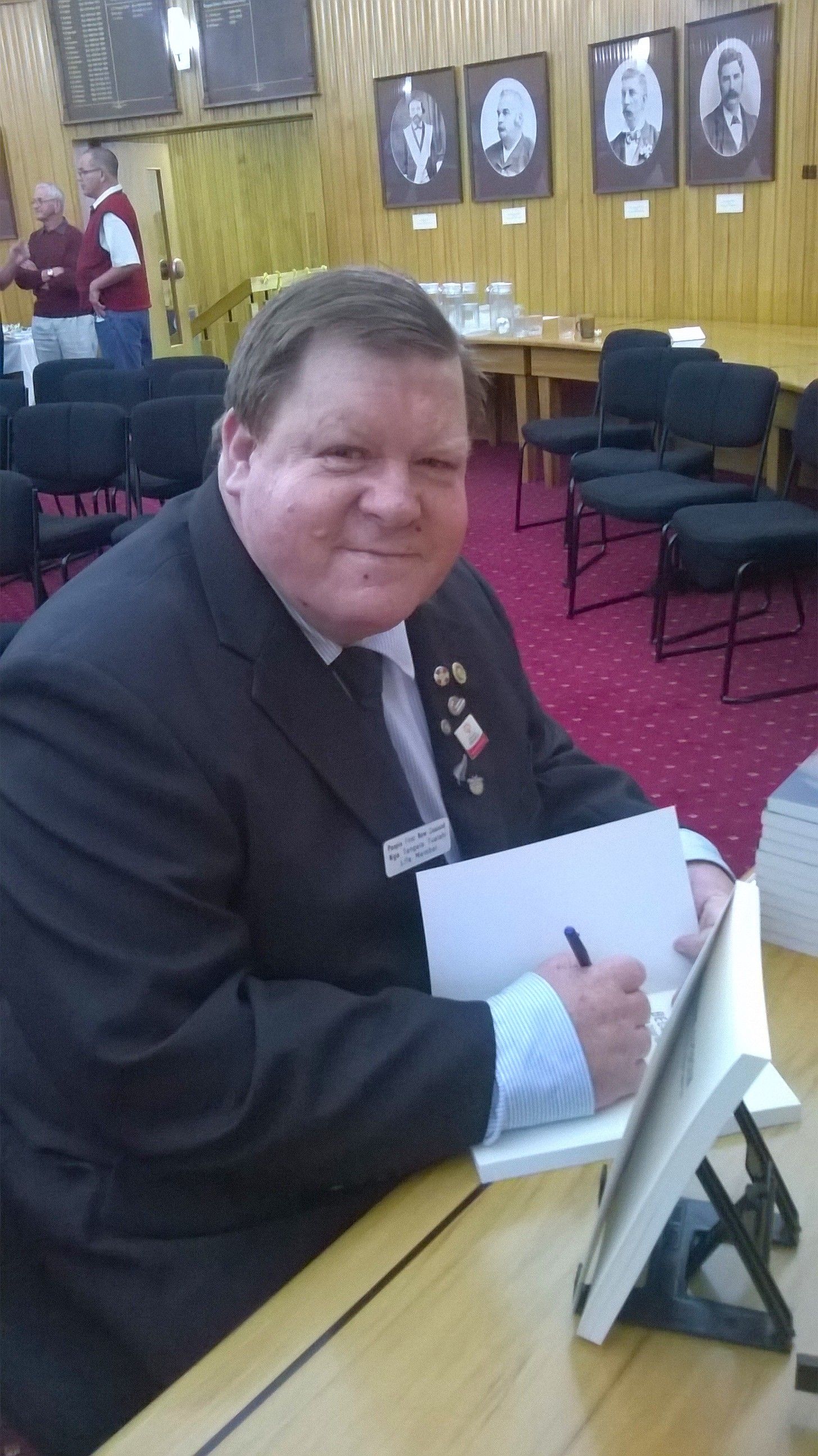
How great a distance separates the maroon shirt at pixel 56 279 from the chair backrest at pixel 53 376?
71.3 inches

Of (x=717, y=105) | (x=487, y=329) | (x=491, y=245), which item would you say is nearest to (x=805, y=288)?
(x=717, y=105)

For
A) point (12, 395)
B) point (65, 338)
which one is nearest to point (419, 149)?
point (65, 338)

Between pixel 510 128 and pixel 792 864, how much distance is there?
7.53 m

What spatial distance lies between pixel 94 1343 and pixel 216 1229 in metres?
0.19

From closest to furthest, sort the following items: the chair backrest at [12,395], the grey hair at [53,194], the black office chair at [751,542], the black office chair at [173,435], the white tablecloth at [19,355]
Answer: the black office chair at [751,542]
the black office chair at [173,435]
the chair backrest at [12,395]
the grey hair at [53,194]
the white tablecloth at [19,355]

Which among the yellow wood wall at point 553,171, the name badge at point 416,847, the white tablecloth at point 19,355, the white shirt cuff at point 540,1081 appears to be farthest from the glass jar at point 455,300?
the white shirt cuff at point 540,1081

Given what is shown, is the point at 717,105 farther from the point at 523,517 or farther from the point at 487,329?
the point at 523,517

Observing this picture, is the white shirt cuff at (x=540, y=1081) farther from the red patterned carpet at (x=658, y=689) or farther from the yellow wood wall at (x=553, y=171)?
the yellow wood wall at (x=553, y=171)

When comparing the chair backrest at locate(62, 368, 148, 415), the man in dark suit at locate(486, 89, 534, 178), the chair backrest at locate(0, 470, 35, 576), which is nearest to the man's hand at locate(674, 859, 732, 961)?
the chair backrest at locate(0, 470, 35, 576)

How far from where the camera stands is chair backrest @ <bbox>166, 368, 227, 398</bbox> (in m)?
5.50

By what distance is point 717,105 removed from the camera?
6312mm

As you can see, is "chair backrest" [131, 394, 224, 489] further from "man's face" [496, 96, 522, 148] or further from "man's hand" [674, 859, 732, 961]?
"man's face" [496, 96, 522, 148]

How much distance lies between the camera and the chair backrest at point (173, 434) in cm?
468

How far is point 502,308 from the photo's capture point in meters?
7.03
